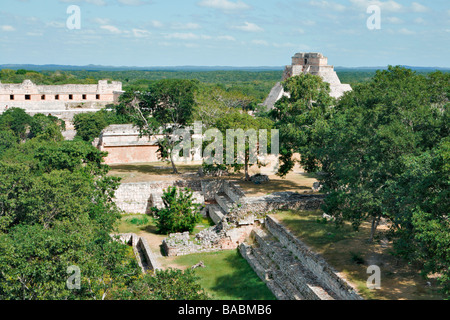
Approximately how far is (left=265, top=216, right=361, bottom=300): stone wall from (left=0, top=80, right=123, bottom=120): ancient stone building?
3141 centimetres

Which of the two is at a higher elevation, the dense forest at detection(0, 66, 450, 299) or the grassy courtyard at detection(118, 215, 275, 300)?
the dense forest at detection(0, 66, 450, 299)

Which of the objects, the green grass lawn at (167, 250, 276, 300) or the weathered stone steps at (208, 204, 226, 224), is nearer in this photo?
the green grass lawn at (167, 250, 276, 300)

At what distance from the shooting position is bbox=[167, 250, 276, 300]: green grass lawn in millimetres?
14602

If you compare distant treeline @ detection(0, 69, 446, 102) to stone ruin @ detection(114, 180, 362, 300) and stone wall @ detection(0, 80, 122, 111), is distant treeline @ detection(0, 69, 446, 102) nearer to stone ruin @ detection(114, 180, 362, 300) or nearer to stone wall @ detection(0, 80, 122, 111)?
stone ruin @ detection(114, 180, 362, 300)

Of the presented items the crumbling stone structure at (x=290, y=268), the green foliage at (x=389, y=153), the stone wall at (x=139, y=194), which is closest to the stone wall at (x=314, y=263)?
the crumbling stone structure at (x=290, y=268)

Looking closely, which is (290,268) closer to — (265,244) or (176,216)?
(265,244)

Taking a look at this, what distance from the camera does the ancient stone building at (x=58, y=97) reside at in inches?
1845

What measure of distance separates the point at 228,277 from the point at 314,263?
3359 millimetres

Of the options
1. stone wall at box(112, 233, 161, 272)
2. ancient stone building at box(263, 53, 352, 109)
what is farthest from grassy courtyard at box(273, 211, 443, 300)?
ancient stone building at box(263, 53, 352, 109)

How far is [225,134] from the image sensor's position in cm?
2227

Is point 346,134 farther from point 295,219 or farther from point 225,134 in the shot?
point 225,134

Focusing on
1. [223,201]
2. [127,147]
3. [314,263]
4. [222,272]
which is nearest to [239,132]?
[223,201]

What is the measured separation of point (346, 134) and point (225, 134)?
781 cm

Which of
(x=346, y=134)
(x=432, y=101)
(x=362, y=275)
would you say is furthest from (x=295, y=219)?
(x=432, y=101)
